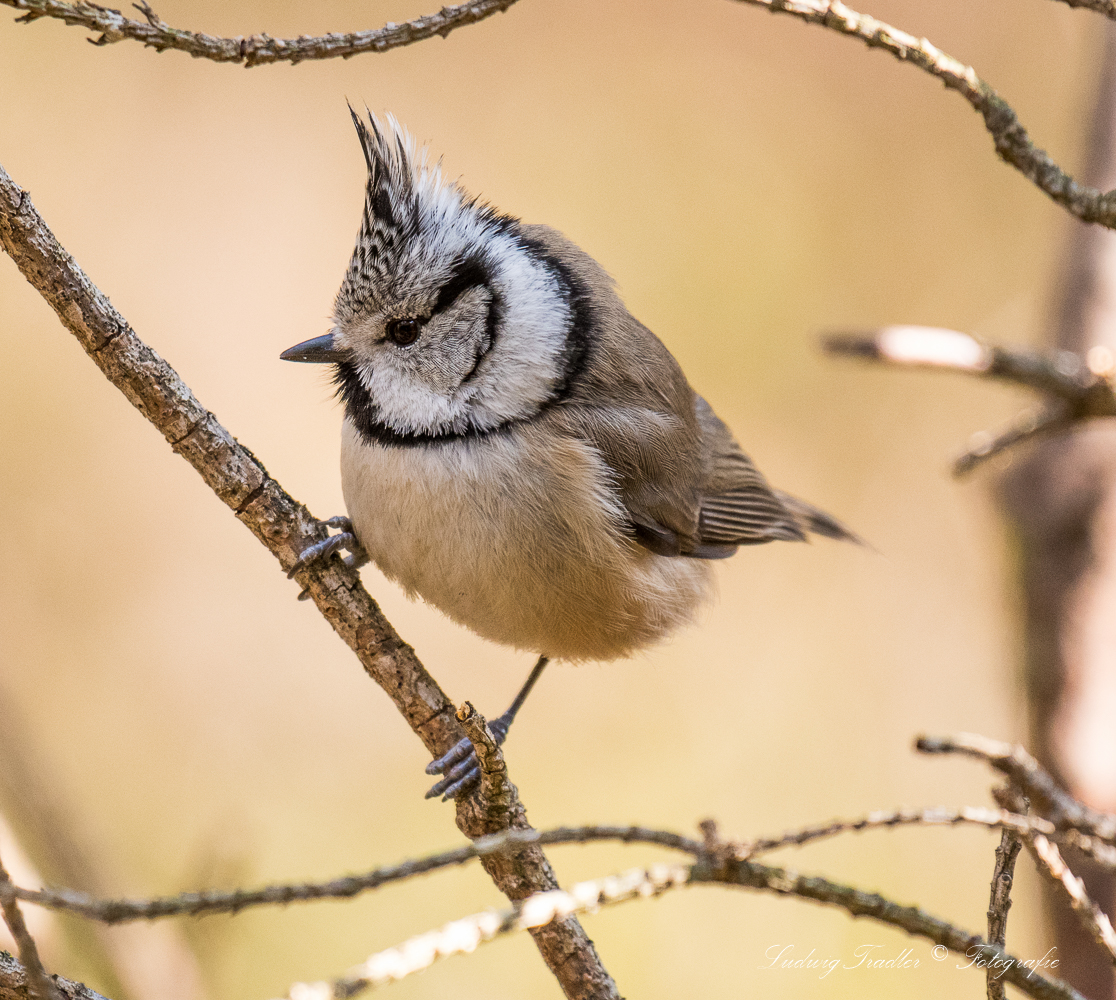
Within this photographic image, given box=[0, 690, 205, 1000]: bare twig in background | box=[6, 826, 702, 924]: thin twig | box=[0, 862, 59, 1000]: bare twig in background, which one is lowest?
box=[6, 826, 702, 924]: thin twig

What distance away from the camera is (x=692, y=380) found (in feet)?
14.5

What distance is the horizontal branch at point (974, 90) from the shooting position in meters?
1.39

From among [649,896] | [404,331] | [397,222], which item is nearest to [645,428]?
[404,331]

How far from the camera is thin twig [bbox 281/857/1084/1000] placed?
0.89 m

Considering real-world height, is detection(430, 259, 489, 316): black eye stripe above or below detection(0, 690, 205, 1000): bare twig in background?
above

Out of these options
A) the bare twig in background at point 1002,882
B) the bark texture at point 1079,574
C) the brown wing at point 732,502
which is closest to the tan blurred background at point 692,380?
the bark texture at point 1079,574

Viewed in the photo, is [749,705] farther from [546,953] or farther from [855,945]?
[546,953]

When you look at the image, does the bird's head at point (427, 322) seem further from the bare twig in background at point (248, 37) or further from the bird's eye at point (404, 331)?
the bare twig in background at point (248, 37)

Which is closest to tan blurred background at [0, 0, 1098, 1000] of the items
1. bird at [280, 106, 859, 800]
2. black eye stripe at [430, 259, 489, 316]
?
bird at [280, 106, 859, 800]

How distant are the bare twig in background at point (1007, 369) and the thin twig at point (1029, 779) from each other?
117 cm

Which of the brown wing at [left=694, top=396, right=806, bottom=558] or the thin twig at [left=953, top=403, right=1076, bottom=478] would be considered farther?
the brown wing at [left=694, top=396, right=806, bottom=558]

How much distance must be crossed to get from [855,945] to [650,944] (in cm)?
68

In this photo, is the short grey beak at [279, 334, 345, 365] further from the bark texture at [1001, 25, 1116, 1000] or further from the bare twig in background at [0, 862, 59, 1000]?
the bark texture at [1001, 25, 1116, 1000]

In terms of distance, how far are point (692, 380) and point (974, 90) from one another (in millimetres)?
2956
